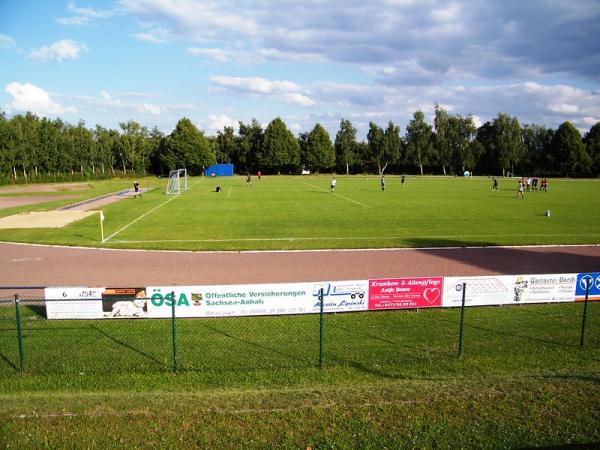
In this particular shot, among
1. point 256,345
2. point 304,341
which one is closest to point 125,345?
point 256,345

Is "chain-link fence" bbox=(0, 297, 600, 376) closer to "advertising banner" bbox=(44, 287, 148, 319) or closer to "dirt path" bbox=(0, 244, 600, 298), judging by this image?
"advertising banner" bbox=(44, 287, 148, 319)

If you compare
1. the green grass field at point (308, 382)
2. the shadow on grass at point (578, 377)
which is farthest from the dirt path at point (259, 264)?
the shadow on grass at point (578, 377)

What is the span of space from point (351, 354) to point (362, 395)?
88.6 inches

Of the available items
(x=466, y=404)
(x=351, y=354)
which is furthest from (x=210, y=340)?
(x=466, y=404)

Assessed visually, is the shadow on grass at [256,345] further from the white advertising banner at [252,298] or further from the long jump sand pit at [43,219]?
the long jump sand pit at [43,219]

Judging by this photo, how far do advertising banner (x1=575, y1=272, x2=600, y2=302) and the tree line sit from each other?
10144 cm

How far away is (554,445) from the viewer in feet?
25.0

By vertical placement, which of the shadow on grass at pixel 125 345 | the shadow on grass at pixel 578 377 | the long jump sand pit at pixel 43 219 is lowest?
the shadow on grass at pixel 125 345

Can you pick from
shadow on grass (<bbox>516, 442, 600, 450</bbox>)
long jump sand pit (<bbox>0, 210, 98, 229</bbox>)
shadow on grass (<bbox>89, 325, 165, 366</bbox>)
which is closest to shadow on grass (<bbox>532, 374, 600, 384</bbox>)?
shadow on grass (<bbox>516, 442, 600, 450</bbox>)

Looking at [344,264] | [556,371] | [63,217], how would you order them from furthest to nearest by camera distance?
[63,217], [344,264], [556,371]

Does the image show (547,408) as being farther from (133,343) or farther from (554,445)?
(133,343)

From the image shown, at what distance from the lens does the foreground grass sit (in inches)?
310

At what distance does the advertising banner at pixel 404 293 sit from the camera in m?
13.5

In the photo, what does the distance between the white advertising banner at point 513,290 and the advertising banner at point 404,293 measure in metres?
0.38
